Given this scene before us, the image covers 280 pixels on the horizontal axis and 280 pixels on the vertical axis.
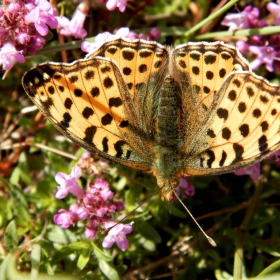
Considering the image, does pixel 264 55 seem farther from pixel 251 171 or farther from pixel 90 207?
pixel 90 207

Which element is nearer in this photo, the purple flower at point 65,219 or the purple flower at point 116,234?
the purple flower at point 116,234

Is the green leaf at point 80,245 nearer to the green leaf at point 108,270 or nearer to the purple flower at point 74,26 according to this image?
the green leaf at point 108,270

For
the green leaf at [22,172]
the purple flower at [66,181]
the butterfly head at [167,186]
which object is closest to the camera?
the butterfly head at [167,186]

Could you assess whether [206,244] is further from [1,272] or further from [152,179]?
[1,272]

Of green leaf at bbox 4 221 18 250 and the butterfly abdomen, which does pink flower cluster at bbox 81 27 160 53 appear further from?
green leaf at bbox 4 221 18 250

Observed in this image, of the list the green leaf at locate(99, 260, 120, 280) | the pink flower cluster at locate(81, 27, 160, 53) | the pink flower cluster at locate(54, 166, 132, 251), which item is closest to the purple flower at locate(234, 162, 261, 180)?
the pink flower cluster at locate(54, 166, 132, 251)

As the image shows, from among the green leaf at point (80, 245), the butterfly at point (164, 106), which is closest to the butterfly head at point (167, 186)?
the butterfly at point (164, 106)
